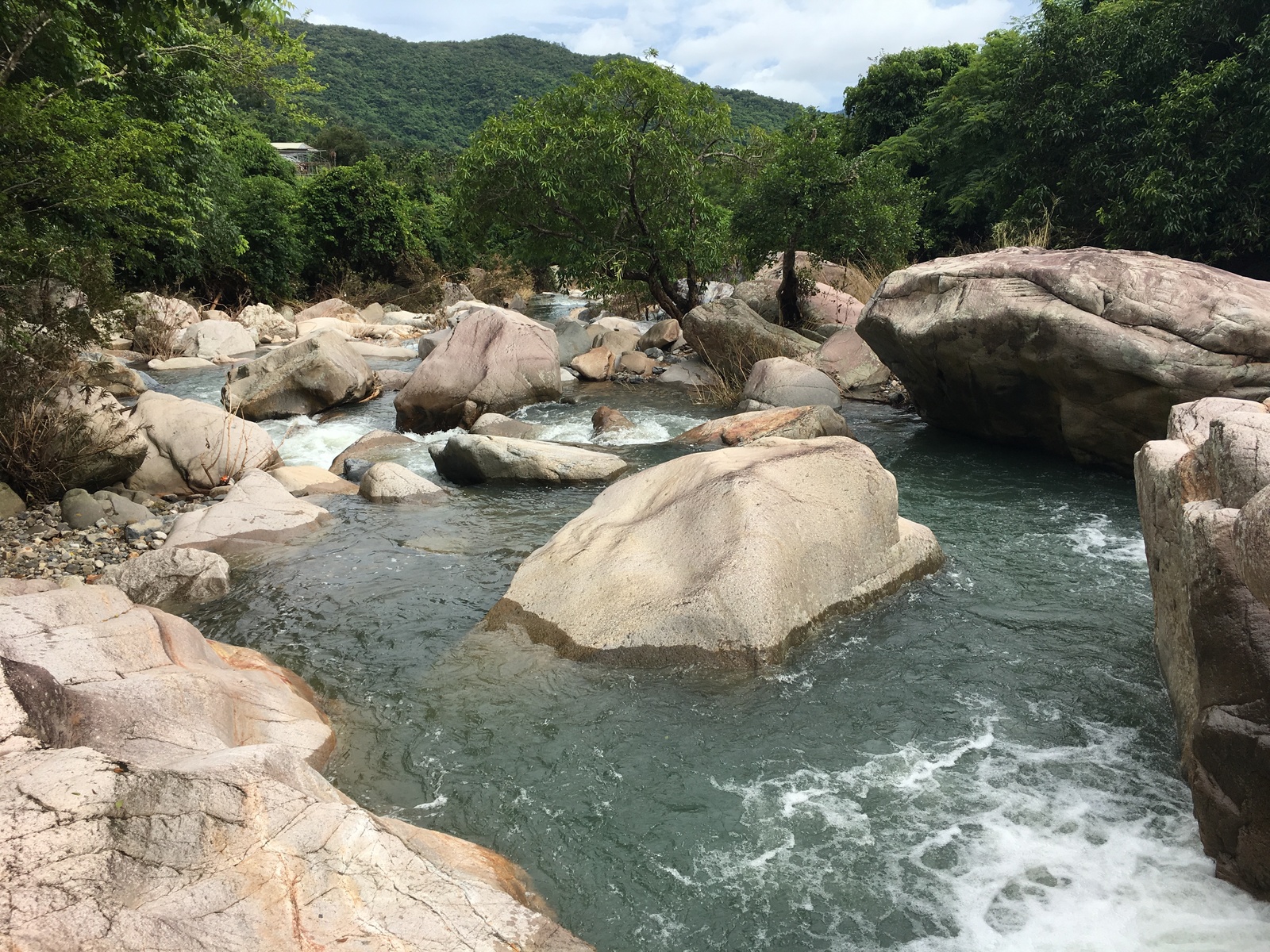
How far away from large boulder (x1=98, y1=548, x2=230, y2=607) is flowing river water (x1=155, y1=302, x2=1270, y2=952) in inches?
9.4

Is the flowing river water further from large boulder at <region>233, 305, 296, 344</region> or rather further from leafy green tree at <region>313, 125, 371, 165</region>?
leafy green tree at <region>313, 125, 371, 165</region>

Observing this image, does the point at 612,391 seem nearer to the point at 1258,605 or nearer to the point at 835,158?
the point at 835,158

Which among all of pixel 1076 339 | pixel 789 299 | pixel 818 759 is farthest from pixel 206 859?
pixel 789 299

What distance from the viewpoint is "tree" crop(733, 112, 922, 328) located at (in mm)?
17219

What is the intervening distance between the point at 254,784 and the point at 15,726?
954mm

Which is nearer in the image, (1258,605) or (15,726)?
(15,726)

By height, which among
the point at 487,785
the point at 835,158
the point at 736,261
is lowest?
the point at 487,785

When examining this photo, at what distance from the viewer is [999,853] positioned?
14.2 feet

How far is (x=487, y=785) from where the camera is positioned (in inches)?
196

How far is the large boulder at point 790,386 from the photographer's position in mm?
14914

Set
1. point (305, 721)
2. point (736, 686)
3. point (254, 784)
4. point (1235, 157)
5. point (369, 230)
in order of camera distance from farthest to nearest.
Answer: point (369, 230), point (1235, 157), point (736, 686), point (305, 721), point (254, 784)

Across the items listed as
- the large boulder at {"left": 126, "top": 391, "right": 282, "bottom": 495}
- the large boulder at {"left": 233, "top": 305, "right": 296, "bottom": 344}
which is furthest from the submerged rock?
the large boulder at {"left": 233, "top": 305, "right": 296, "bottom": 344}

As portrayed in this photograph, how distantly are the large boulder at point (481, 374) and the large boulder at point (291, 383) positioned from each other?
1.57 metres

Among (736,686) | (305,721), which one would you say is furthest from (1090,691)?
(305,721)
